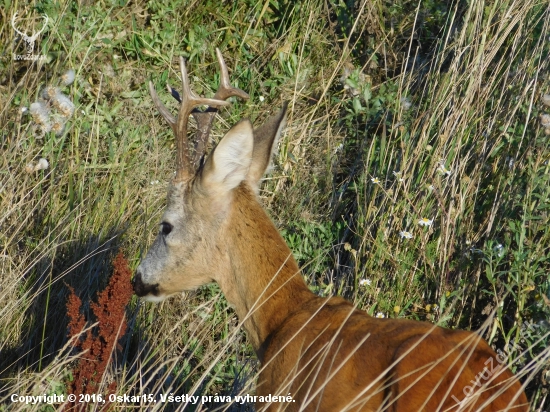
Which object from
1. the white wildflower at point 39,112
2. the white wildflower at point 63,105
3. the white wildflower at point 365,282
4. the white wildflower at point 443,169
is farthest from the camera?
the white wildflower at point 63,105

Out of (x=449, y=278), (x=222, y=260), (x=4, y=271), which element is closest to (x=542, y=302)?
(x=449, y=278)

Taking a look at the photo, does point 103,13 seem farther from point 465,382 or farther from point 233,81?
point 465,382

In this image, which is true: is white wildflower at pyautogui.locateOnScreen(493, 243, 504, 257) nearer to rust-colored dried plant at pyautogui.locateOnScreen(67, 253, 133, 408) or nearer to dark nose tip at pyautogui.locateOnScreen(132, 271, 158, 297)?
dark nose tip at pyautogui.locateOnScreen(132, 271, 158, 297)

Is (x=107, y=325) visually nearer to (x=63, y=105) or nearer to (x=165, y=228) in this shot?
(x=165, y=228)

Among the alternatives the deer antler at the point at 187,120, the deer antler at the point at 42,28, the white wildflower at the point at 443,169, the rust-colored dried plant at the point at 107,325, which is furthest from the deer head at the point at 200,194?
the deer antler at the point at 42,28

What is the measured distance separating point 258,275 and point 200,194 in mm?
479

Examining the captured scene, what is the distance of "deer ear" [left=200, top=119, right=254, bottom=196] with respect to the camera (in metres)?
3.65

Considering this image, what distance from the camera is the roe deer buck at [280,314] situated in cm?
281

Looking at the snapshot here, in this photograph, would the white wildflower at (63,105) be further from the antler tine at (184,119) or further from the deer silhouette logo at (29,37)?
the antler tine at (184,119)

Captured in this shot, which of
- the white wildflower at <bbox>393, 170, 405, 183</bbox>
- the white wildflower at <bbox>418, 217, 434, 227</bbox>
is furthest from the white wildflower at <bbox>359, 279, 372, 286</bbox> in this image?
the white wildflower at <bbox>393, 170, 405, 183</bbox>

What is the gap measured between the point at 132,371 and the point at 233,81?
8.38 ft

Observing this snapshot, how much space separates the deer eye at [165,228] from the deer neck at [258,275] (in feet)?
1.13

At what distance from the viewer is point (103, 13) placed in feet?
20.6

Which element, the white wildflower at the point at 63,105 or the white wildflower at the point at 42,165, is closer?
the white wildflower at the point at 42,165
